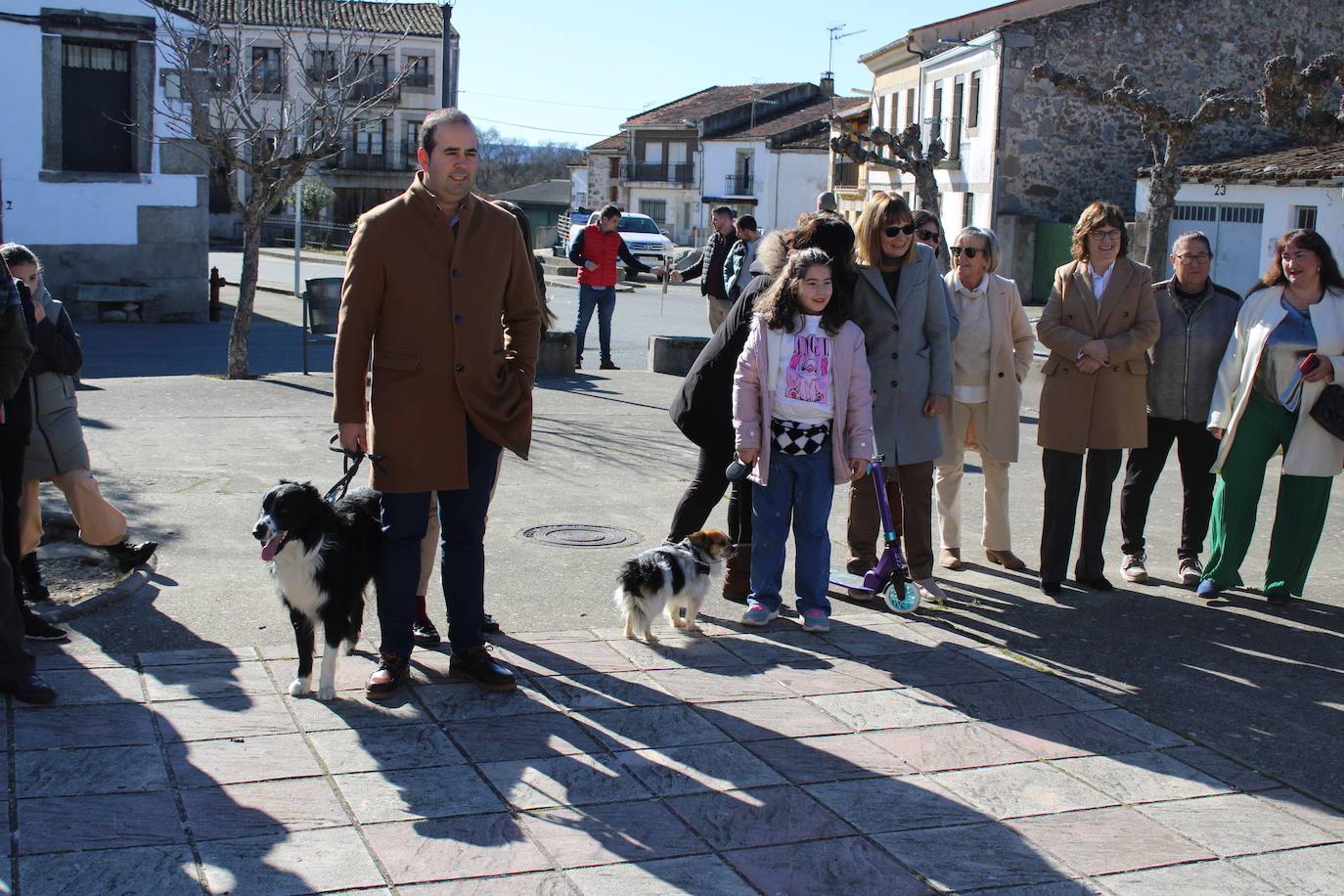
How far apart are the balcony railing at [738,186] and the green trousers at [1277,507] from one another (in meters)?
60.4

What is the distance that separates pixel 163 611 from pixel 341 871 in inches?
102

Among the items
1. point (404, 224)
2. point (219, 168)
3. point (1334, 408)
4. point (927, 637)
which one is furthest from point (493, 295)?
point (219, 168)

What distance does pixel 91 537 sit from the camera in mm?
6039

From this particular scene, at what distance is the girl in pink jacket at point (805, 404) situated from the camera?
5.63 metres

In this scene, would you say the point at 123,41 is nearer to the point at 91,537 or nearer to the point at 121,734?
the point at 91,537

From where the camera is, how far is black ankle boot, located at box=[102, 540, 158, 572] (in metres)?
6.26

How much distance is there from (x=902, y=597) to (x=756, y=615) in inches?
26.6

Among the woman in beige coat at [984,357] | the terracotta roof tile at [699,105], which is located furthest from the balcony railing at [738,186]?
the woman in beige coat at [984,357]

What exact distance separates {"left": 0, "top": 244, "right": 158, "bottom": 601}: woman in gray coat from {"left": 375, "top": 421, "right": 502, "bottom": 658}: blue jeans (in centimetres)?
175

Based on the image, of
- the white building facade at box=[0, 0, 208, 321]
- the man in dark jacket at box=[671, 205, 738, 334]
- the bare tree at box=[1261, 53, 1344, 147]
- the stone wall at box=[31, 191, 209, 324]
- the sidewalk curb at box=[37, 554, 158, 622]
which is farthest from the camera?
the stone wall at box=[31, 191, 209, 324]

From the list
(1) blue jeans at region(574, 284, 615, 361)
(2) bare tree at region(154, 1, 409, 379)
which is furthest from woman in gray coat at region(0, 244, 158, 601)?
(1) blue jeans at region(574, 284, 615, 361)

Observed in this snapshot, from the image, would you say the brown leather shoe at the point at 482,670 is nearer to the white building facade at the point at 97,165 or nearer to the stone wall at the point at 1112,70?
the white building facade at the point at 97,165

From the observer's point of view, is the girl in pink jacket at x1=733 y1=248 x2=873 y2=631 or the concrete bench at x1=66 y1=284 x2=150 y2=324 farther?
the concrete bench at x1=66 y1=284 x2=150 y2=324

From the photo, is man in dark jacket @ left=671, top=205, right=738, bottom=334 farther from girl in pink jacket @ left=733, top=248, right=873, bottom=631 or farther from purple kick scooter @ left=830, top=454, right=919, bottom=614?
girl in pink jacket @ left=733, top=248, right=873, bottom=631
